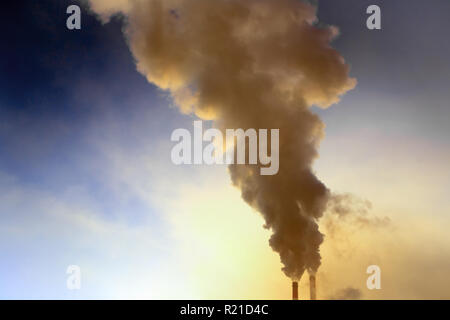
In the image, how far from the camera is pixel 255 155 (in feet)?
123

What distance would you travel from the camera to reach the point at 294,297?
125ft
